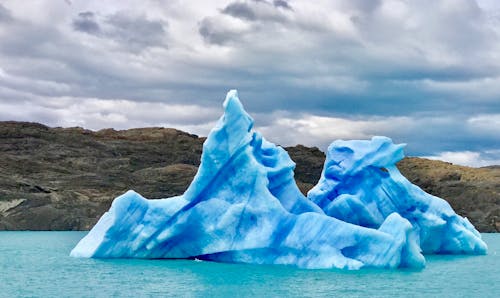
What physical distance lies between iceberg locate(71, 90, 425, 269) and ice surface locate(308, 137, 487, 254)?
13.0 ft

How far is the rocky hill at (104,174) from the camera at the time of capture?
81.6 m

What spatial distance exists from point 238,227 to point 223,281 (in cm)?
368

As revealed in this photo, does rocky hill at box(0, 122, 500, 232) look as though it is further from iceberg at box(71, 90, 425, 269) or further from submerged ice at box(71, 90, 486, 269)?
iceberg at box(71, 90, 425, 269)

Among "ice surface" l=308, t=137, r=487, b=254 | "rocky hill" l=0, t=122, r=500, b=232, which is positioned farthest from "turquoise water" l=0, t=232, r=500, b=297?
"rocky hill" l=0, t=122, r=500, b=232

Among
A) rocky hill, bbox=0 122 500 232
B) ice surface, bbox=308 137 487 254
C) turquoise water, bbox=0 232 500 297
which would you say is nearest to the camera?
turquoise water, bbox=0 232 500 297

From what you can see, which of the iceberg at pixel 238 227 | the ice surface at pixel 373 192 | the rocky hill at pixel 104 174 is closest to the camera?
the iceberg at pixel 238 227

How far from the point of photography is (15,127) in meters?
113

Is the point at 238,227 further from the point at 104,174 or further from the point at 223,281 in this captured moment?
the point at 104,174

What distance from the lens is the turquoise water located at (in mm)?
20250

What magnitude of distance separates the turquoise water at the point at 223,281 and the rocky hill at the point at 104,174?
53.5 metres

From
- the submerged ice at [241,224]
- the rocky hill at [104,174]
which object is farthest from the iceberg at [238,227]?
the rocky hill at [104,174]

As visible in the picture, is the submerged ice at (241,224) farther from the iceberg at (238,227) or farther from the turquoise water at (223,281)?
the turquoise water at (223,281)

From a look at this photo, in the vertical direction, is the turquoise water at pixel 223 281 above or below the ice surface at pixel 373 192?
below

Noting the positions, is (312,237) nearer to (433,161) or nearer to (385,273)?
(385,273)
